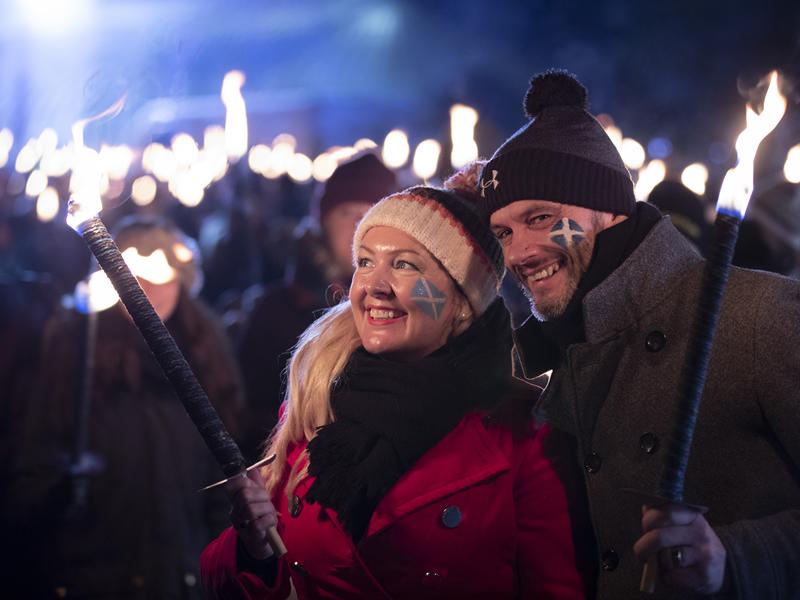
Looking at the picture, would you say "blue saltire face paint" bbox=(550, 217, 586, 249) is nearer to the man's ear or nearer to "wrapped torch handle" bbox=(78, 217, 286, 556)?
the man's ear

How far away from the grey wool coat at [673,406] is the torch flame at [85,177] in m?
1.27

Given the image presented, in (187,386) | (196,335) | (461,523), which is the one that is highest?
(196,335)

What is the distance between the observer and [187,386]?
2.03m

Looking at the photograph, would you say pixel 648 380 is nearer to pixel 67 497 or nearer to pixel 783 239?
pixel 67 497

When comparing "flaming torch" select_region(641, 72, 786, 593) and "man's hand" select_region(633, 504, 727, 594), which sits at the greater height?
"flaming torch" select_region(641, 72, 786, 593)

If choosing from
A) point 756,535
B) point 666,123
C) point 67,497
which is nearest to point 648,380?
point 756,535

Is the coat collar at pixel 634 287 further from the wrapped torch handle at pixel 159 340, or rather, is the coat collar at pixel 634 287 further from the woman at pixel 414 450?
the wrapped torch handle at pixel 159 340

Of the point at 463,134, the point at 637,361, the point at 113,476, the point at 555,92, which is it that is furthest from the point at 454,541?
the point at 463,134

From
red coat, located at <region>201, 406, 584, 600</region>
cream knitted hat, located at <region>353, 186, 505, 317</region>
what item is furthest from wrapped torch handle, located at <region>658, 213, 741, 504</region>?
cream knitted hat, located at <region>353, 186, 505, 317</region>

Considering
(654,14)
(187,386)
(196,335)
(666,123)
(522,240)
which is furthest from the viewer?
(654,14)

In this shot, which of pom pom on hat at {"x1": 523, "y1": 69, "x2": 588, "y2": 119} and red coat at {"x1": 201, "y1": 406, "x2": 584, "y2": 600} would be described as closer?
red coat at {"x1": 201, "y1": 406, "x2": 584, "y2": 600}

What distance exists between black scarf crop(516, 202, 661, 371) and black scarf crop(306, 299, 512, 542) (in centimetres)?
40

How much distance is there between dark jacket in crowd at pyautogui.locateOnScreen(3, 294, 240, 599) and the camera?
415 centimetres

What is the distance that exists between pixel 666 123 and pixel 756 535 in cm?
1891
